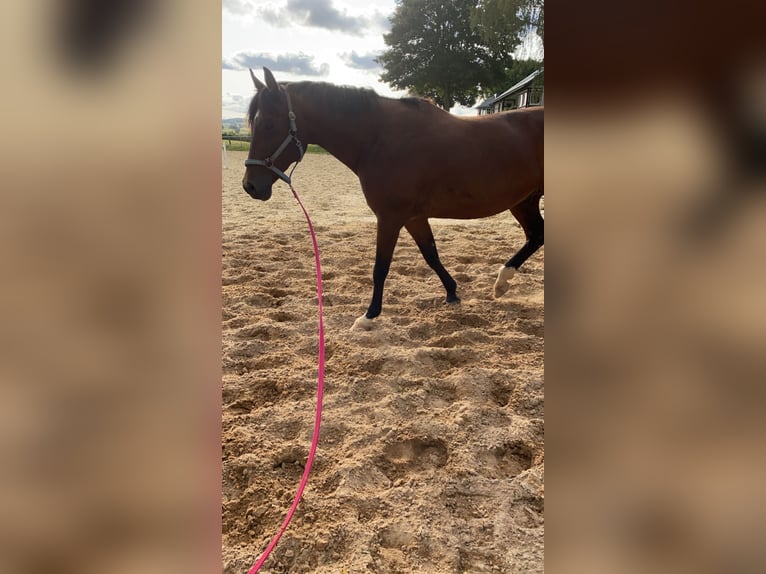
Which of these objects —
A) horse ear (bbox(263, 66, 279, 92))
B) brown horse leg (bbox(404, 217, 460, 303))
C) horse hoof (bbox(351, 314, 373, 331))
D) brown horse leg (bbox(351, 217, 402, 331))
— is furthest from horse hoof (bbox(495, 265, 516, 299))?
horse ear (bbox(263, 66, 279, 92))

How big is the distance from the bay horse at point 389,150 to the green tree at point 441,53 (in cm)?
3199

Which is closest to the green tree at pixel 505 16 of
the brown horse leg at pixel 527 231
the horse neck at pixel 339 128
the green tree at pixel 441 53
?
the brown horse leg at pixel 527 231

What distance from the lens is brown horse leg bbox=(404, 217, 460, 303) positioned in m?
3.75

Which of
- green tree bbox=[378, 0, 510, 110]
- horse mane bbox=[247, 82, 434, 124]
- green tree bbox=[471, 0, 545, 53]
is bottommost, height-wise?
horse mane bbox=[247, 82, 434, 124]

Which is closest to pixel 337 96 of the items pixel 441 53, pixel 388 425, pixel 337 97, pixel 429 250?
pixel 337 97

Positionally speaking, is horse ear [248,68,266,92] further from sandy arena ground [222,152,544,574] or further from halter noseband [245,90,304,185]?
sandy arena ground [222,152,544,574]

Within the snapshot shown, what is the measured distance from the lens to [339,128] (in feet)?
10.6

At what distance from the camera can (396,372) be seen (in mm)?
2689

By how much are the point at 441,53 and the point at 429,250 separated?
34678 millimetres

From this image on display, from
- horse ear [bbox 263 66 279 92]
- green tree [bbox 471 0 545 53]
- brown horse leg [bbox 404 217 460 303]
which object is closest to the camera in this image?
horse ear [bbox 263 66 279 92]
